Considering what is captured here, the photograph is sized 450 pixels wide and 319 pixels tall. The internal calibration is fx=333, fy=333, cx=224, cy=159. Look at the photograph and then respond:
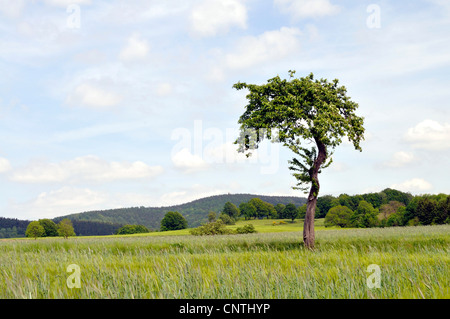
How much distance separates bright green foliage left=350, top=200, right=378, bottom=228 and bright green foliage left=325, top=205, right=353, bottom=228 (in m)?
2.33

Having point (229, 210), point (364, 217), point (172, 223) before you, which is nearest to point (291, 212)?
point (229, 210)

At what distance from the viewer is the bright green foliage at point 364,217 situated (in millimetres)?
104938

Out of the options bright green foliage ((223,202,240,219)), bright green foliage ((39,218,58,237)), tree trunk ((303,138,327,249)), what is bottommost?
bright green foliage ((39,218,58,237))

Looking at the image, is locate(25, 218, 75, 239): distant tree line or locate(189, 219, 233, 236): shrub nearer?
locate(189, 219, 233, 236): shrub

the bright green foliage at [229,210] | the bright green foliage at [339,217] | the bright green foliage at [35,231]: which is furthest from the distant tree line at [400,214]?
the bright green foliage at [35,231]

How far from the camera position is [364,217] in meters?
107

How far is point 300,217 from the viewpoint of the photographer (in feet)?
466

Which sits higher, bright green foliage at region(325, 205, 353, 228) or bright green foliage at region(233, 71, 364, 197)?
bright green foliage at region(233, 71, 364, 197)

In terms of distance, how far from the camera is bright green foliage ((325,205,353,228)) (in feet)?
365

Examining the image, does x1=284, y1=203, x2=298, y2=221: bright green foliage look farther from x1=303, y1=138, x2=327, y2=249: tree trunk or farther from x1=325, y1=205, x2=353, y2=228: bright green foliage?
x1=303, y1=138, x2=327, y2=249: tree trunk

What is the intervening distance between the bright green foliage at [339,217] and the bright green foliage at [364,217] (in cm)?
233

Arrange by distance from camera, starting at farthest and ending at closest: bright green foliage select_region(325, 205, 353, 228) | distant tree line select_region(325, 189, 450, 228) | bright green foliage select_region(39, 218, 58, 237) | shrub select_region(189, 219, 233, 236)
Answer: bright green foliage select_region(39, 218, 58, 237) < bright green foliage select_region(325, 205, 353, 228) < distant tree line select_region(325, 189, 450, 228) < shrub select_region(189, 219, 233, 236)

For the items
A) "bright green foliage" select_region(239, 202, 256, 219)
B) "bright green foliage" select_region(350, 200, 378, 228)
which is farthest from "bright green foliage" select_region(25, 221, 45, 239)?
"bright green foliage" select_region(350, 200, 378, 228)
